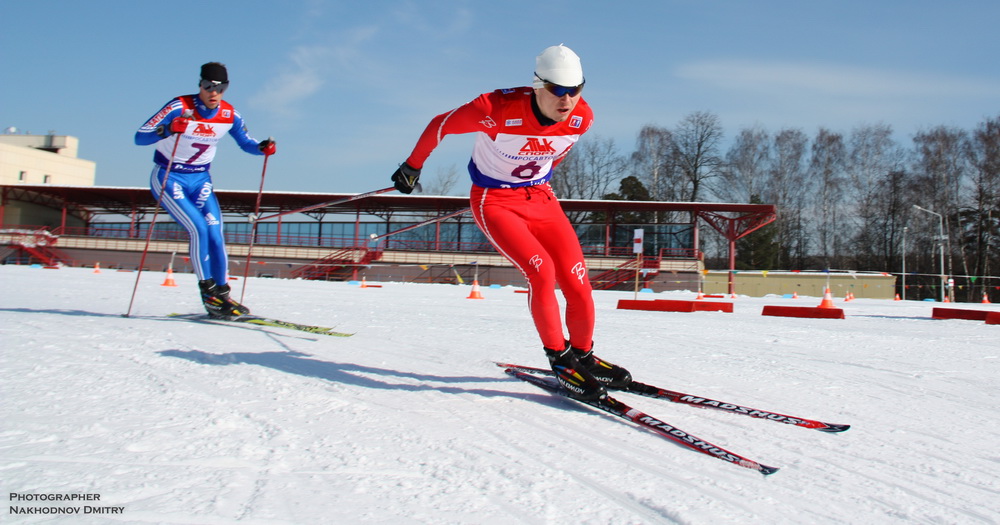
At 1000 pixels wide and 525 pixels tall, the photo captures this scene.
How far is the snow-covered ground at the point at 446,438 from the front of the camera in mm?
1713

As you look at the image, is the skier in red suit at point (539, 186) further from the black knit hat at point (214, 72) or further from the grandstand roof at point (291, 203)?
the grandstand roof at point (291, 203)

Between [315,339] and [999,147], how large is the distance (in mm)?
42116

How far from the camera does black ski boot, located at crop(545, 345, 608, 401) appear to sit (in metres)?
2.96

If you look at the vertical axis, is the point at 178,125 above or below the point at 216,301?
above

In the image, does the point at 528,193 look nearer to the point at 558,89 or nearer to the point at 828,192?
the point at 558,89

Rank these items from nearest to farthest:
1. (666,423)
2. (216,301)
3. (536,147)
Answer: (666,423)
(536,147)
(216,301)

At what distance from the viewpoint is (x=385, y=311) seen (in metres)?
8.09

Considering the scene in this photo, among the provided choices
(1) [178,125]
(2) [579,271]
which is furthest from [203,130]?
(2) [579,271]

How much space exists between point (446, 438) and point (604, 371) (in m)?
1.25

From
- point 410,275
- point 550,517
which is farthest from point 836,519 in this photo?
point 410,275

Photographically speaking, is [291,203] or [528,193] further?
[291,203]

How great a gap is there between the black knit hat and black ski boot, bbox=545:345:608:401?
4501mm

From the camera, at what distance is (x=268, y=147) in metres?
6.53

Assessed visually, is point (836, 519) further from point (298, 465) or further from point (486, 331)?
point (486, 331)
